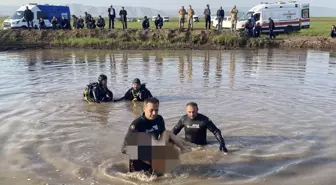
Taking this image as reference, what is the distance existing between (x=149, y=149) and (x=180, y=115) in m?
4.99

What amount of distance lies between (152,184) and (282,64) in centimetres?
1667

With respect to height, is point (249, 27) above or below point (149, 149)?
above

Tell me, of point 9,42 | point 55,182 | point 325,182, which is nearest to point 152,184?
point 55,182

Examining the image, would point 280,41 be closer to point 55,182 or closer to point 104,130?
point 104,130

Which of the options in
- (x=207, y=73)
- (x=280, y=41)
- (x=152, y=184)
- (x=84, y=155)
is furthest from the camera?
(x=280, y=41)

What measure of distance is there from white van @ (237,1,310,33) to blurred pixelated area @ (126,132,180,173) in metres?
28.4

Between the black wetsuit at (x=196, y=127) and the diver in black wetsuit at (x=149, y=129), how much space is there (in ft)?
5.03

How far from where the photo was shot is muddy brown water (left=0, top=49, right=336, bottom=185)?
743 centimetres

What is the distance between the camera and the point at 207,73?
62.3ft

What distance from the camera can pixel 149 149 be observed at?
6750 mm

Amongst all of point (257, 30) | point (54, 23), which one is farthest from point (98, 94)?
point (54, 23)

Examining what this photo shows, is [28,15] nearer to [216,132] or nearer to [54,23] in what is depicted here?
[54,23]

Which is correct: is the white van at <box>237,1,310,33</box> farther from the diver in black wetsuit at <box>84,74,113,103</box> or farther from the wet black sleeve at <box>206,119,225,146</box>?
the wet black sleeve at <box>206,119,225,146</box>

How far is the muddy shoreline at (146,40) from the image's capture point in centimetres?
3044
